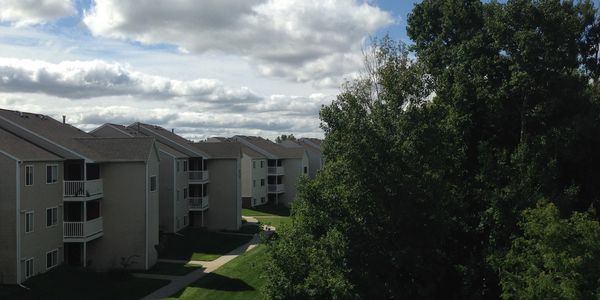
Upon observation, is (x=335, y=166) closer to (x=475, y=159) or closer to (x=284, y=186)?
(x=475, y=159)

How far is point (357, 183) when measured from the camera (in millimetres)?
19719

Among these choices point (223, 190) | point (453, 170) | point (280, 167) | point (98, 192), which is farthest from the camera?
point (280, 167)

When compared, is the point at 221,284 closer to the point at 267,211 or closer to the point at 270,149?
the point at 267,211

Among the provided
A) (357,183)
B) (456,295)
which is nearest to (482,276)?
(456,295)

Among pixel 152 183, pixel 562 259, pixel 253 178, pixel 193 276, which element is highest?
pixel 152 183

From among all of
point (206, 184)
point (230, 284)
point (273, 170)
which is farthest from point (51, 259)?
point (273, 170)

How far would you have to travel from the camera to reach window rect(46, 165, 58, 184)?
106ft

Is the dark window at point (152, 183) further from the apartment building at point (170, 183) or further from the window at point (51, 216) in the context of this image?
the apartment building at point (170, 183)

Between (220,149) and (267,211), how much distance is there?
58.5 feet

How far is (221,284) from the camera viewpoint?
32625 millimetres

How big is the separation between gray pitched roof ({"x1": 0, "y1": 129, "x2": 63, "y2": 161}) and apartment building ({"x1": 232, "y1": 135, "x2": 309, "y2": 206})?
45.5m

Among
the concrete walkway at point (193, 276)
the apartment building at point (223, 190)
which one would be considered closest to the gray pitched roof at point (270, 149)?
the apartment building at point (223, 190)

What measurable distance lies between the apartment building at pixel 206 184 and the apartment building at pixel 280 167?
72.3 ft

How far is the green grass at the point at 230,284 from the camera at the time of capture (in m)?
30.4
